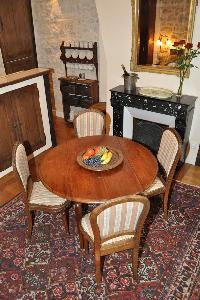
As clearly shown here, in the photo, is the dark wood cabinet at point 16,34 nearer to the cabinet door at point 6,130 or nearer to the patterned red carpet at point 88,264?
the cabinet door at point 6,130

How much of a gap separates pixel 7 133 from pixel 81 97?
2.12 metres

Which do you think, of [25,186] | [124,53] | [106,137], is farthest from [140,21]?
[25,186]

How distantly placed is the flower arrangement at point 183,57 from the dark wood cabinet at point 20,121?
2.32 meters

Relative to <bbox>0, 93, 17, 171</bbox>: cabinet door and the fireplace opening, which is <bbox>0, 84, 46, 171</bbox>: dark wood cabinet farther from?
the fireplace opening

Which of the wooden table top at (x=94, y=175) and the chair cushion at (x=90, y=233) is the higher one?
the wooden table top at (x=94, y=175)

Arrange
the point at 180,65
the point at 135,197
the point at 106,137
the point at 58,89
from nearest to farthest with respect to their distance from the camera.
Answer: the point at 135,197 → the point at 106,137 → the point at 180,65 → the point at 58,89

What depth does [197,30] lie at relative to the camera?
12.0 ft

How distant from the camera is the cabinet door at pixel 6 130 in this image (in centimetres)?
408

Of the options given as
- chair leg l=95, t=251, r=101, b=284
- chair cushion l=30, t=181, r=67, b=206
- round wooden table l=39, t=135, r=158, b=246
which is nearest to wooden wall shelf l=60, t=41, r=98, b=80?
round wooden table l=39, t=135, r=158, b=246

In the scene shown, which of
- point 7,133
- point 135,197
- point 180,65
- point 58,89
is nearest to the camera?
point 135,197

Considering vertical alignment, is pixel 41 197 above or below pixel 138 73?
below

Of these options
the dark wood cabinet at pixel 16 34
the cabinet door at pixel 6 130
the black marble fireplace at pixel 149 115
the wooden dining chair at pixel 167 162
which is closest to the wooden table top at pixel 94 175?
the wooden dining chair at pixel 167 162

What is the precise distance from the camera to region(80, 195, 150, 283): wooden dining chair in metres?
2.04

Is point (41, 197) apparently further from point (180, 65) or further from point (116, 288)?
point (180, 65)
